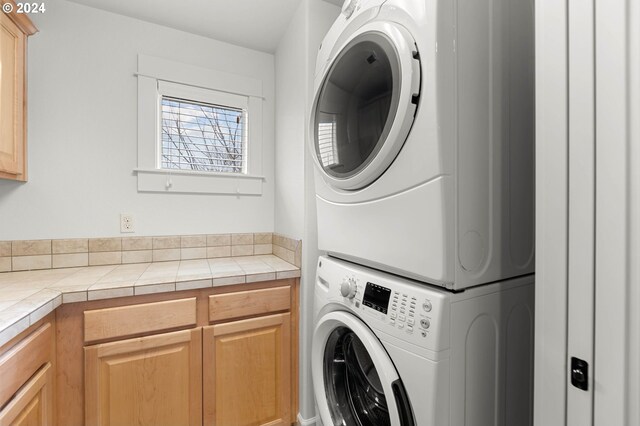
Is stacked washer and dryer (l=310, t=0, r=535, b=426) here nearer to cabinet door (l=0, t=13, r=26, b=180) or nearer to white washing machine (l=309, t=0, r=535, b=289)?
white washing machine (l=309, t=0, r=535, b=289)

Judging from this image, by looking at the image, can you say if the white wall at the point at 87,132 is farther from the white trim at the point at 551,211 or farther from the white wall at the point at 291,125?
the white trim at the point at 551,211

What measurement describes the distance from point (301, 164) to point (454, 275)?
109 centimetres

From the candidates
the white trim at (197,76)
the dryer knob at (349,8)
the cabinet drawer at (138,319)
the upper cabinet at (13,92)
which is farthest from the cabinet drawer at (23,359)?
the dryer knob at (349,8)

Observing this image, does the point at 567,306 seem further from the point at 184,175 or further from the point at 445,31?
the point at 184,175

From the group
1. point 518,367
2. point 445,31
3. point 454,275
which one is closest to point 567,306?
point 454,275

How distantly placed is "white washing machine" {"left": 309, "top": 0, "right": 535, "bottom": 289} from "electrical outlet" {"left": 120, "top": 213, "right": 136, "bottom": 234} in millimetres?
1485

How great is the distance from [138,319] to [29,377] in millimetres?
366

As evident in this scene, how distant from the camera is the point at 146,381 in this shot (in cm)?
133

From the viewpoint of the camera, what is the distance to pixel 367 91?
95 centimetres

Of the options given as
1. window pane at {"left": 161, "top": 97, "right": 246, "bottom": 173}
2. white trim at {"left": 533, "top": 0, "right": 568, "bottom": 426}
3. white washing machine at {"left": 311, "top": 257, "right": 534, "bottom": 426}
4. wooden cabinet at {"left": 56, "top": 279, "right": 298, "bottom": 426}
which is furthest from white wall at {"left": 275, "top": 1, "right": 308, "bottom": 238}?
white trim at {"left": 533, "top": 0, "right": 568, "bottom": 426}

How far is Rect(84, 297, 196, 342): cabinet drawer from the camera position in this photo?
1.24 meters

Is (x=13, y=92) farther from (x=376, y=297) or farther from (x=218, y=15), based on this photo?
(x=376, y=297)

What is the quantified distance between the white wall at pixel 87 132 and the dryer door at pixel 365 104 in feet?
3.99

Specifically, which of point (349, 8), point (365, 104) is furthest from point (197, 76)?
point (365, 104)
